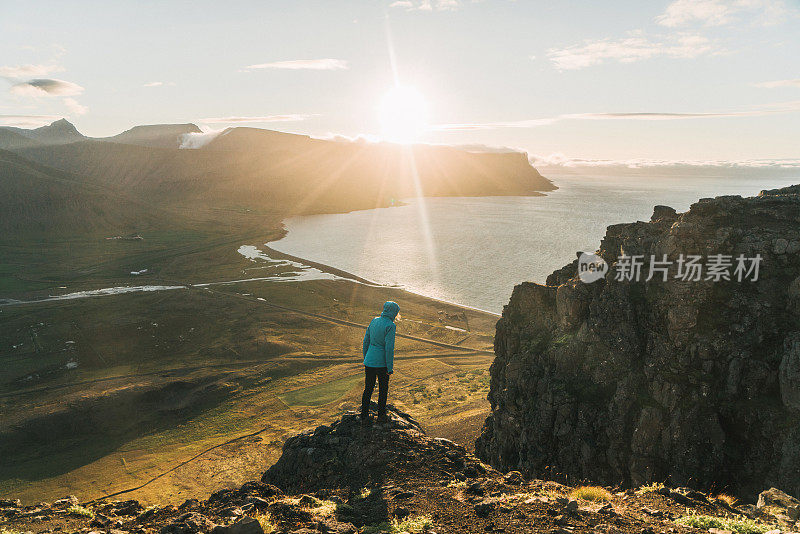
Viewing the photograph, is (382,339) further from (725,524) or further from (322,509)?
(725,524)

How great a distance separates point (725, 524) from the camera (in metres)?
8.58

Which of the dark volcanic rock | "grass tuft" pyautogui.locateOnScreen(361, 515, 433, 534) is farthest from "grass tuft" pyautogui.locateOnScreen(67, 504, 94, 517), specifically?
"grass tuft" pyautogui.locateOnScreen(361, 515, 433, 534)


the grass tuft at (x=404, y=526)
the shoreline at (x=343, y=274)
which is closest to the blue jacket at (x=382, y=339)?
the grass tuft at (x=404, y=526)

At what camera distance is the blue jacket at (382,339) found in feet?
45.0

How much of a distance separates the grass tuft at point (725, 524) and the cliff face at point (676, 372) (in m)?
8.04

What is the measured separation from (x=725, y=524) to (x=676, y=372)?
10584 mm

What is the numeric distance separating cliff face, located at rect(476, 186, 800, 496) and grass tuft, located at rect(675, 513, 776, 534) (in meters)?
8.04

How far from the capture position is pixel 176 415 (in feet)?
138

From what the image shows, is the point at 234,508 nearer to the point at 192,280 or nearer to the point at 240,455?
the point at 240,455

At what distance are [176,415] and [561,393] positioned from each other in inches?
1444

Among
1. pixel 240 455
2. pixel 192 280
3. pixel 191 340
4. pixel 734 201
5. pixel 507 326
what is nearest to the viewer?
pixel 734 201

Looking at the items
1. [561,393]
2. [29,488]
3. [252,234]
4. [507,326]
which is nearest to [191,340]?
[29,488]

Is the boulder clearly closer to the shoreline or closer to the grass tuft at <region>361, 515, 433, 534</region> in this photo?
the grass tuft at <region>361, 515, 433, 534</region>

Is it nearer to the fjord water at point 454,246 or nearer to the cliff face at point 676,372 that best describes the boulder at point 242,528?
the cliff face at point 676,372
